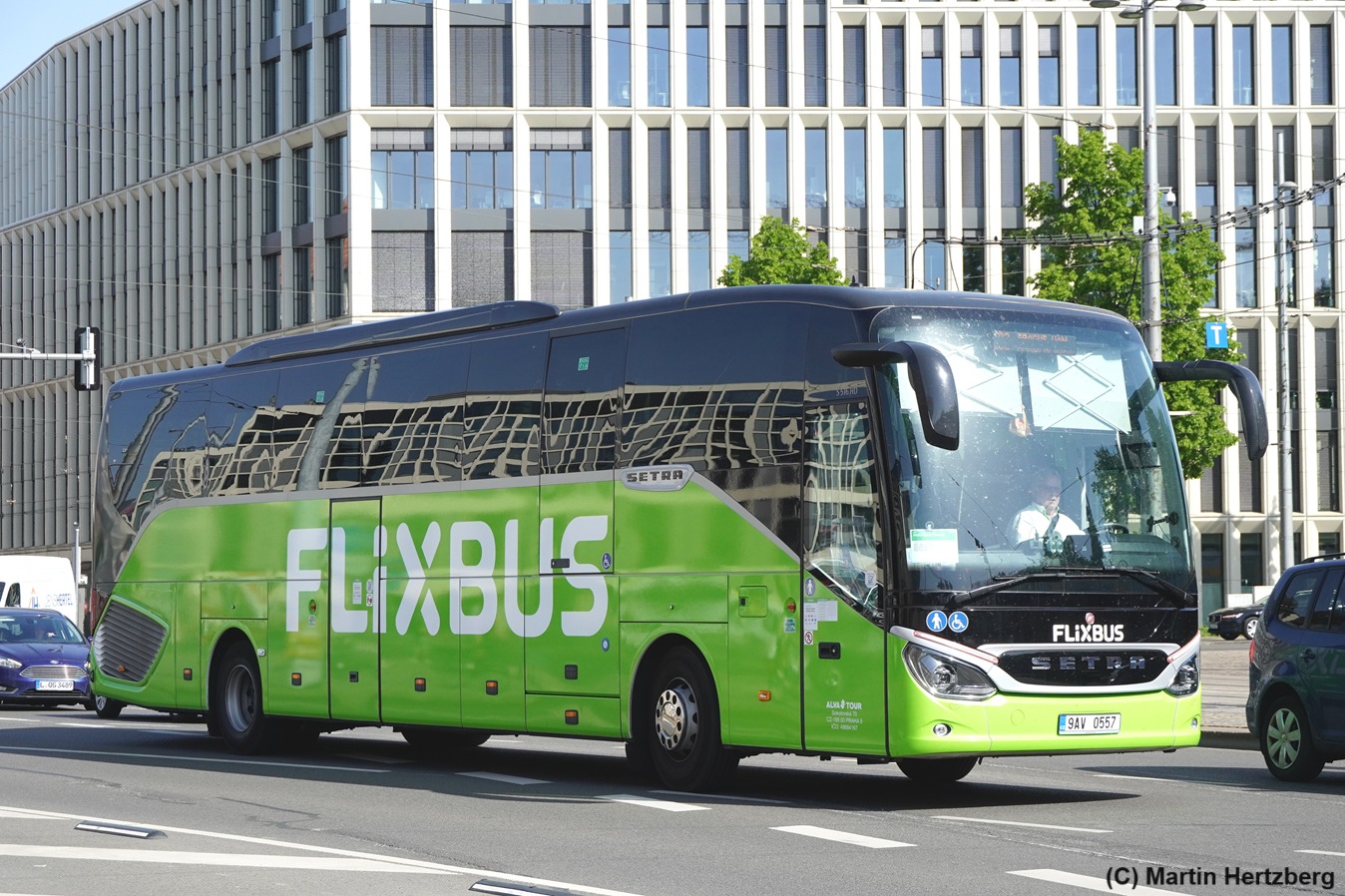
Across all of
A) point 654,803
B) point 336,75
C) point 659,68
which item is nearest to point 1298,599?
point 654,803

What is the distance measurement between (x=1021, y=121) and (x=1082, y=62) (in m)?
2.76

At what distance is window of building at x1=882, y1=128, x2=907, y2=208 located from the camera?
66.0 m

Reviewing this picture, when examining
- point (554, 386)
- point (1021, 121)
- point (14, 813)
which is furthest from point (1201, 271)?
point (14, 813)

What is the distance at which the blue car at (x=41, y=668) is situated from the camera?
1181 inches

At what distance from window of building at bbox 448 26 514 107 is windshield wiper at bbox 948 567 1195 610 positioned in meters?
53.2

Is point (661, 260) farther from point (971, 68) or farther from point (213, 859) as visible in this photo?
point (213, 859)

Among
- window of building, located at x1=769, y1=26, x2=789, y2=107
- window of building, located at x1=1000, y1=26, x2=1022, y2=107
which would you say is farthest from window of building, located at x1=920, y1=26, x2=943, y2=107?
window of building, located at x1=769, y1=26, x2=789, y2=107

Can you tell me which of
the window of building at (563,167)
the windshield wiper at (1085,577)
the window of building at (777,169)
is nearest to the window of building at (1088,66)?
the window of building at (777,169)

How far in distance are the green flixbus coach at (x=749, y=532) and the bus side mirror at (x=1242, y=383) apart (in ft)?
0.12

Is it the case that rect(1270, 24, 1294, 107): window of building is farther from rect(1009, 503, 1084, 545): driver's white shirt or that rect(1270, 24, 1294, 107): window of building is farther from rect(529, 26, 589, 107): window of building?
rect(1009, 503, 1084, 545): driver's white shirt

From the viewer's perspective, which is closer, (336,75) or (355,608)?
(355,608)

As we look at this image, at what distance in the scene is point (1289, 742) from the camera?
16.0 metres

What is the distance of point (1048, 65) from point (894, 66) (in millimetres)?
4909

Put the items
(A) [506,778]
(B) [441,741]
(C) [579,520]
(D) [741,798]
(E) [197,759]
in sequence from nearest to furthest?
(D) [741,798] → (C) [579,520] → (A) [506,778] → (E) [197,759] → (B) [441,741]
